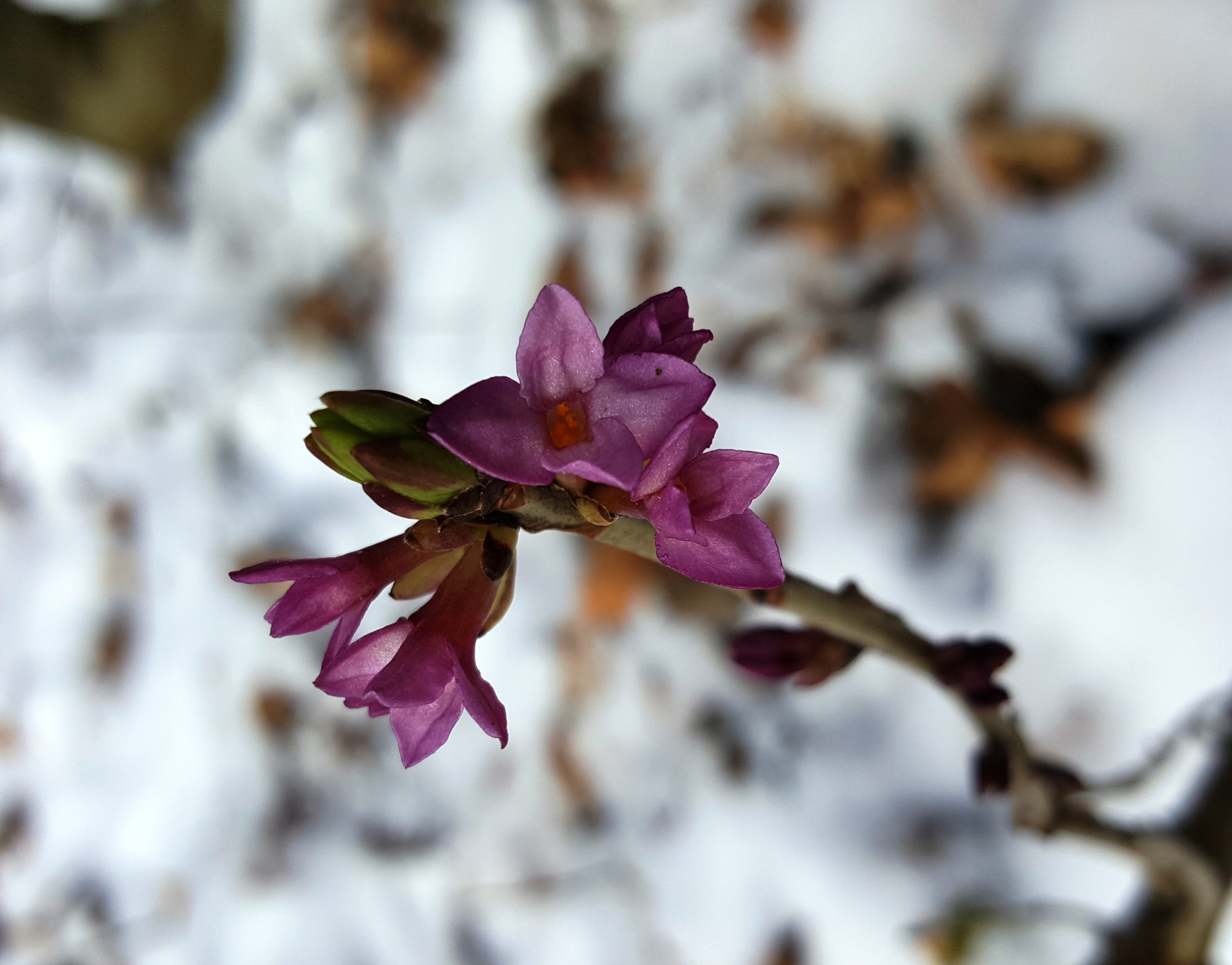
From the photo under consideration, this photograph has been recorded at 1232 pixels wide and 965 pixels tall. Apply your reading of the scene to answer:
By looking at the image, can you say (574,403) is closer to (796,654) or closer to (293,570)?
(293,570)

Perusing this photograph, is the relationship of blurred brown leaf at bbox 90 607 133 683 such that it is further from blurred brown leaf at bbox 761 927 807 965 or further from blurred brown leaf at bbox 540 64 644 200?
blurred brown leaf at bbox 761 927 807 965

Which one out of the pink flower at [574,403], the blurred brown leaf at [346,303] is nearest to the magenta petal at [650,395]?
the pink flower at [574,403]

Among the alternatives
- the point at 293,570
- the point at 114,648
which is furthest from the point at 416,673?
the point at 114,648

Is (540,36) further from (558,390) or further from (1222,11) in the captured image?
(558,390)

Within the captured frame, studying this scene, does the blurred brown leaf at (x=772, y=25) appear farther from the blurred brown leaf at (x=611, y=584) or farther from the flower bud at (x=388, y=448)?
the flower bud at (x=388, y=448)

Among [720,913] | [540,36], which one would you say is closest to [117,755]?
[720,913]

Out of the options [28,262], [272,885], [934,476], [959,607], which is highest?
[28,262]
